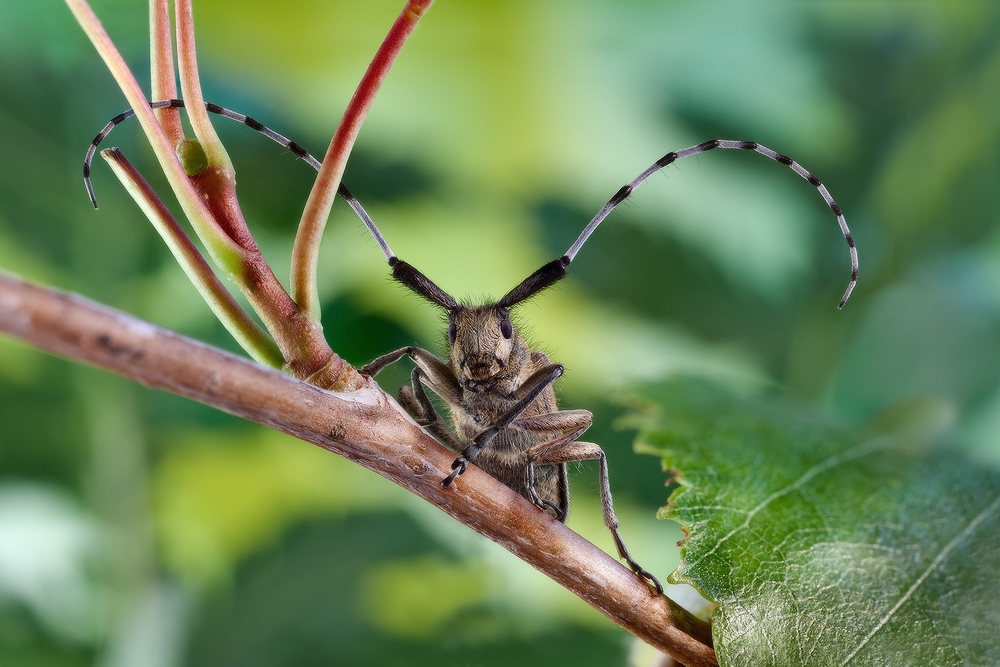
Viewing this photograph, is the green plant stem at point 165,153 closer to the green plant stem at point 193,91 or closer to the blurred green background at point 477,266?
the green plant stem at point 193,91

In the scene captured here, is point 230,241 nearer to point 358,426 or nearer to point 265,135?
point 358,426

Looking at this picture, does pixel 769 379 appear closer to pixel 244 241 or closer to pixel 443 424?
pixel 443 424

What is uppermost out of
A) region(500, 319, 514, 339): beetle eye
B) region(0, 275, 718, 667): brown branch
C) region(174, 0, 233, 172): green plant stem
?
region(500, 319, 514, 339): beetle eye

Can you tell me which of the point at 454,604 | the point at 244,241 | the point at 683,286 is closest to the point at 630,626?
the point at 244,241

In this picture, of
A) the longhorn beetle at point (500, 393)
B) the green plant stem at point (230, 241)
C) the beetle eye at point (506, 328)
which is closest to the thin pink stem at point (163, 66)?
the green plant stem at point (230, 241)

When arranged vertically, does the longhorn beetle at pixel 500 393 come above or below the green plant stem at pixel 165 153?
above

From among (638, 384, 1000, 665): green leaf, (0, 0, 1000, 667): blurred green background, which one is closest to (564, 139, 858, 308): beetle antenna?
(638, 384, 1000, 665): green leaf

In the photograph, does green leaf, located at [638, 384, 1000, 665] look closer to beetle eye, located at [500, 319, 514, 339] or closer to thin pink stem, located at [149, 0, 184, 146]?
beetle eye, located at [500, 319, 514, 339]

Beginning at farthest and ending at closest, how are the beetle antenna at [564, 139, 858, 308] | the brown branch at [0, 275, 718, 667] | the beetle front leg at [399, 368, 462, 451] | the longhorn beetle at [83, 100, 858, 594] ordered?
the beetle front leg at [399, 368, 462, 451]
the longhorn beetle at [83, 100, 858, 594]
the beetle antenna at [564, 139, 858, 308]
the brown branch at [0, 275, 718, 667]
